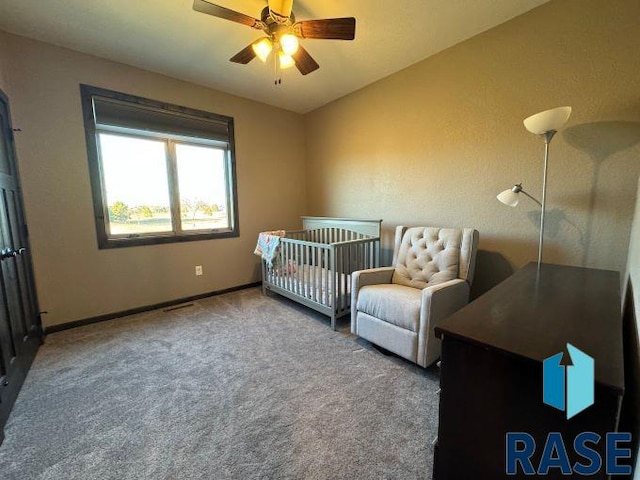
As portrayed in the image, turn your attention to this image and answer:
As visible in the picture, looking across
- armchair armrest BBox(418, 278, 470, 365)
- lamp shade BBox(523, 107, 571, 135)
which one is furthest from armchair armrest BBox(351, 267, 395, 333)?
lamp shade BBox(523, 107, 571, 135)

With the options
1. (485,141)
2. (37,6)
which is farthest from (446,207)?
(37,6)

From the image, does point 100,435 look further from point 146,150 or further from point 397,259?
point 146,150

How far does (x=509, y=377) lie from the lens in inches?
32.9

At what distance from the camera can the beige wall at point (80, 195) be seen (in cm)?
229

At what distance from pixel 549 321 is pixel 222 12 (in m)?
2.30

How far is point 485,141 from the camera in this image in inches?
91.4

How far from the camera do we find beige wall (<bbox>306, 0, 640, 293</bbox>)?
5.77ft

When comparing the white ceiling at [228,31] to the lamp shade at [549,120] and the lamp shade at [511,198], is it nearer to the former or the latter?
the lamp shade at [549,120]

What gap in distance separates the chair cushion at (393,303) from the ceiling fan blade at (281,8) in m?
2.04

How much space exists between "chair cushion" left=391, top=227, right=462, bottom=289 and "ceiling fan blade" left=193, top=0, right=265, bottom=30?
200 cm

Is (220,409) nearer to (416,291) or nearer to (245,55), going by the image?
(416,291)

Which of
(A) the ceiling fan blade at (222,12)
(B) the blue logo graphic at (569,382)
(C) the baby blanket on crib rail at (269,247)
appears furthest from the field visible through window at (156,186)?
(B) the blue logo graphic at (569,382)

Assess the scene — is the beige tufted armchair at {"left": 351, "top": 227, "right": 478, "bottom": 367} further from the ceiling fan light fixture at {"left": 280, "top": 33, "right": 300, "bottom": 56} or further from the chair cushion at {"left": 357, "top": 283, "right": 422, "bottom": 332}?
the ceiling fan light fixture at {"left": 280, "top": 33, "right": 300, "bottom": 56}

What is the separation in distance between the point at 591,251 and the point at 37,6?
431 cm
